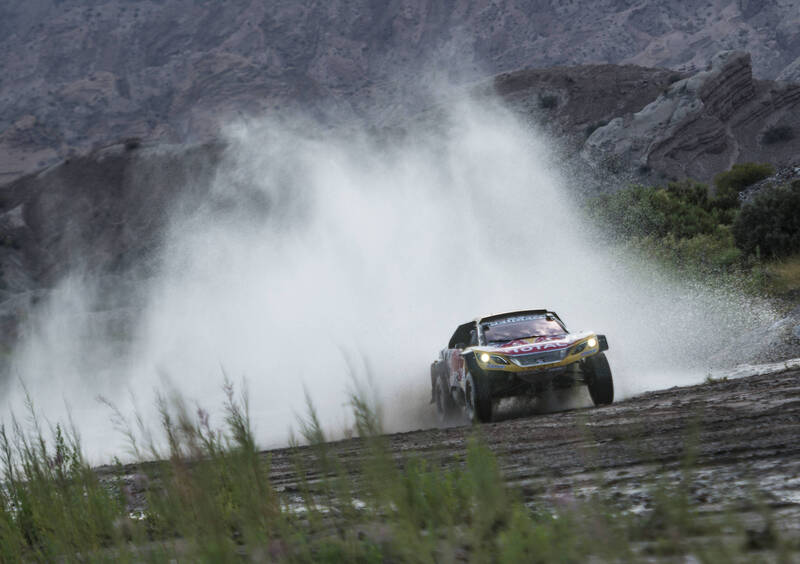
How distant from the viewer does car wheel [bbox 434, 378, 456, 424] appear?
40.2ft

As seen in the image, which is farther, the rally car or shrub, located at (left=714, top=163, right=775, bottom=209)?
shrub, located at (left=714, top=163, right=775, bottom=209)

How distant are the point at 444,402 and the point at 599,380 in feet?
10.0

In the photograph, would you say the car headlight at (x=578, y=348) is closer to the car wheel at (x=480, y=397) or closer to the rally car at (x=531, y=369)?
the rally car at (x=531, y=369)

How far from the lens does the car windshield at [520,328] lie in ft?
36.5

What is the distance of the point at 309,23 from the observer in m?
172

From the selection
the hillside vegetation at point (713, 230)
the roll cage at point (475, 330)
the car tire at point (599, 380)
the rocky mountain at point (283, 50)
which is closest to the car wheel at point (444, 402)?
the roll cage at point (475, 330)

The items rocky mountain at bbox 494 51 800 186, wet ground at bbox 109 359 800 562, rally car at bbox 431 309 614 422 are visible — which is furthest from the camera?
rocky mountain at bbox 494 51 800 186

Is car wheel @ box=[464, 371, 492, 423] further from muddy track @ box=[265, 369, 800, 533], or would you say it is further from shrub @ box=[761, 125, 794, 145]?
shrub @ box=[761, 125, 794, 145]

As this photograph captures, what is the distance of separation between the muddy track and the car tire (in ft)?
2.77

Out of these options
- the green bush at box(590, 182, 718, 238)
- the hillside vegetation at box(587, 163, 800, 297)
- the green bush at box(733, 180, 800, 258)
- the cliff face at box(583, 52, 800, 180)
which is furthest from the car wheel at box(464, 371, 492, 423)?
the cliff face at box(583, 52, 800, 180)

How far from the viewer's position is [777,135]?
63.6 meters

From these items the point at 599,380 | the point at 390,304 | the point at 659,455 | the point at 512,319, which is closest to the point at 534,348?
the point at 599,380

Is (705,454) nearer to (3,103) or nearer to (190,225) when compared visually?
(190,225)

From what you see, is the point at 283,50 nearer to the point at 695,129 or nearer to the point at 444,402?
the point at 695,129
